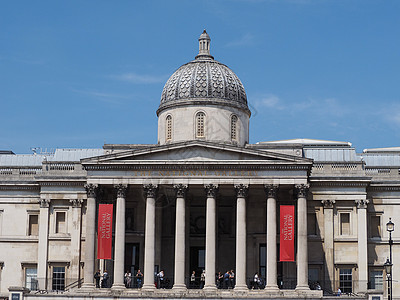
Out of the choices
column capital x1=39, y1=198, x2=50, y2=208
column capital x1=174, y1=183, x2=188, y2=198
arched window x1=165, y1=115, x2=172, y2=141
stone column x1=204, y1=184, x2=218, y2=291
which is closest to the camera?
stone column x1=204, y1=184, x2=218, y2=291

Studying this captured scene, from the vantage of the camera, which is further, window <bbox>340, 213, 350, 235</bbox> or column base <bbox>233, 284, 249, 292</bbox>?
window <bbox>340, 213, 350, 235</bbox>

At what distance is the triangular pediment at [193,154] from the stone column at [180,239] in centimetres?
248

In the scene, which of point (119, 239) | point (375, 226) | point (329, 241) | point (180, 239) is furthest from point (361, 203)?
point (119, 239)

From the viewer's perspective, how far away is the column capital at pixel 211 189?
215 feet

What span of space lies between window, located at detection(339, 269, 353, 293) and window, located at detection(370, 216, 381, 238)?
4353 mm

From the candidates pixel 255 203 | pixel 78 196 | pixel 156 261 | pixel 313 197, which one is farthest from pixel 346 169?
pixel 78 196

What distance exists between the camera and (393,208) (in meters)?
72.4

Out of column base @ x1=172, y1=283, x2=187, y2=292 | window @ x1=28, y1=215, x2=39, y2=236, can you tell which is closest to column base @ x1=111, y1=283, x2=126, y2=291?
column base @ x1=172, y1=283, x2=187, y2=292

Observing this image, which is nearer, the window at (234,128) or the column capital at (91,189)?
the column capital at (91,189)

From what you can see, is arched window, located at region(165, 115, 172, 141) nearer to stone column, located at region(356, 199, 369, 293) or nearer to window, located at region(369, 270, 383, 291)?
stone column, located at region(356, 199, 369, 293)

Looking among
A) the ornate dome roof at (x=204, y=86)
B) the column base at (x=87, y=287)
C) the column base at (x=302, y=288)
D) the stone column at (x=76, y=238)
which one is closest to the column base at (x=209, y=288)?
the column base at (x=302, y=288)

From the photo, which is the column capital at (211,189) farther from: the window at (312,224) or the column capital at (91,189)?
the window at (312,224)

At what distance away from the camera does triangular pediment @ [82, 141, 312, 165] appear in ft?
214

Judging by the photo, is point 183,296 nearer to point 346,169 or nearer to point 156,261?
point 156,261
